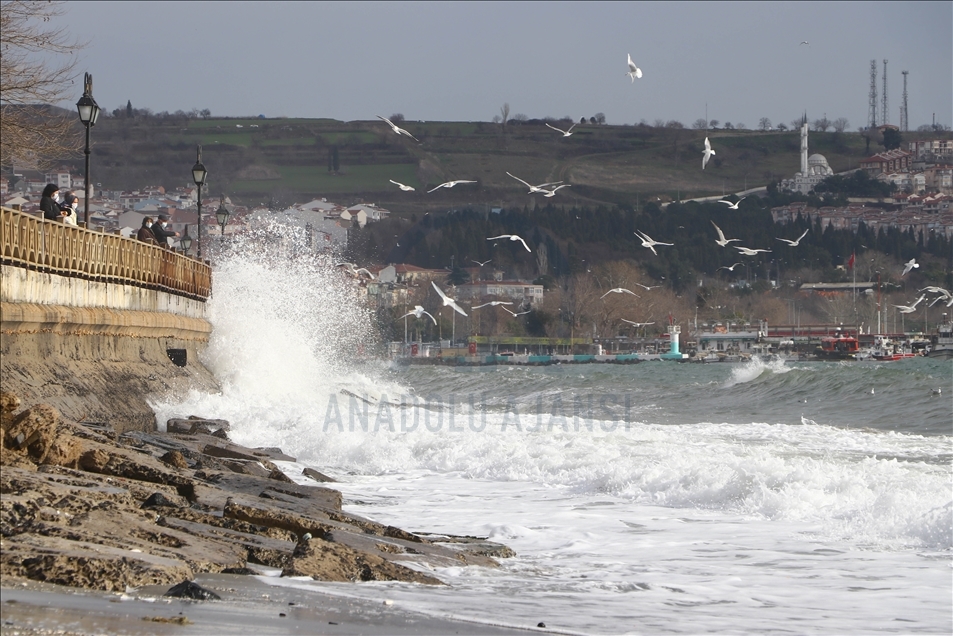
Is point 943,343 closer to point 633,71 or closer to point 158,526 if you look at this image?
point 633,71

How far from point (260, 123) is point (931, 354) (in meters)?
93.8

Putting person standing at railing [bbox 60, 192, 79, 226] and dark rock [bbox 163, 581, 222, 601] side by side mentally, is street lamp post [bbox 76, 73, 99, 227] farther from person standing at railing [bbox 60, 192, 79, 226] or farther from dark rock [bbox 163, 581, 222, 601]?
dark rock [bbox 163, 581, 222, 601]

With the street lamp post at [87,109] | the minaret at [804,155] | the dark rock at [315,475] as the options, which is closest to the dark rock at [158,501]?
the dark rock at [315,475]

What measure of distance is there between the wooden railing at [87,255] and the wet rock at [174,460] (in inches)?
127

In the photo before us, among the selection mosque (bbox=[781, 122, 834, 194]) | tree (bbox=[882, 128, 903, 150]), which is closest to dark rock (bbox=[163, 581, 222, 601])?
mosque (bbox=[781, 122, 834, 194])

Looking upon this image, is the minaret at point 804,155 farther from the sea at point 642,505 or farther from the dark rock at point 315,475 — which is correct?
the dark rock at point 315,475

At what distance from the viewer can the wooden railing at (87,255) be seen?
12602 millimetres

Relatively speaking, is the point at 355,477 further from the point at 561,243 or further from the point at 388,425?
the point at 561,243

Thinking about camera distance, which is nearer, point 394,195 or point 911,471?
point 911,471

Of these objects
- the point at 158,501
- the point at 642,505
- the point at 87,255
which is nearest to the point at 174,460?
the point at 158,501

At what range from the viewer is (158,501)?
25.5 ft

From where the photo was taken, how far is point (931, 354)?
102 m

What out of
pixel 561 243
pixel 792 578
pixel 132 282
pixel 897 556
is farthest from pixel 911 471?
pixel 561 243

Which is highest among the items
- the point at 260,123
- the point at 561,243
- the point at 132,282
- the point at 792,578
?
the point at 260,123
